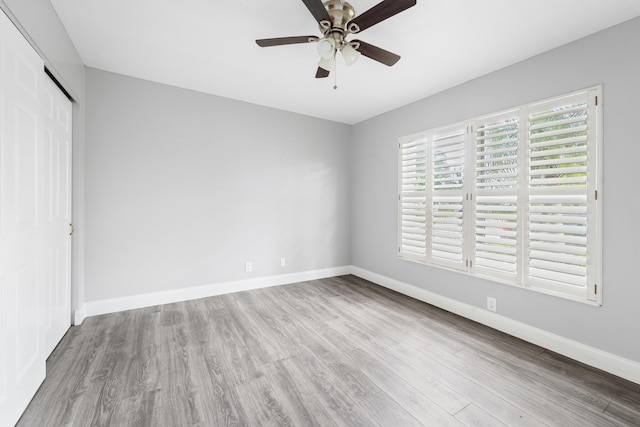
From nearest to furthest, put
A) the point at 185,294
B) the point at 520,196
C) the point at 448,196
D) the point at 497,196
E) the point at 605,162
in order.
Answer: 1. the point at 605,162
2. the point at 520,196
3. the point at 497,196
4. the point at 448,196
5. the point at 185,294

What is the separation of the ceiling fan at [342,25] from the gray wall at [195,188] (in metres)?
1.92

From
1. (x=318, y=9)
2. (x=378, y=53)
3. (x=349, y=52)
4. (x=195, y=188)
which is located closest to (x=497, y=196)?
(x=378, y=53)

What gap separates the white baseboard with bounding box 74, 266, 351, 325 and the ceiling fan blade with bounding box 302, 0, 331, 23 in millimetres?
3170

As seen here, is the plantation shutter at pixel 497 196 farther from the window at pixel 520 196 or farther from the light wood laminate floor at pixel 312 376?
the light wood laminate floor at pixel 312 376

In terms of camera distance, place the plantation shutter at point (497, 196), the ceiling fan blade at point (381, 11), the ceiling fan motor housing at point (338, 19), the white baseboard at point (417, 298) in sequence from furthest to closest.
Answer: the plantation shutter at point (497, 196), the white baseboard at point (417, 298), the ceiling fan motor housing at point (338, 19), the ceiling fan blade at point (381, 11)

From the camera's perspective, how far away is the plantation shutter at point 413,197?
3.42 meters

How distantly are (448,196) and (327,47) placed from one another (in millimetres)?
2185

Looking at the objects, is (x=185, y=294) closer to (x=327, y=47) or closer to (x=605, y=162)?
(x=327, y=47)

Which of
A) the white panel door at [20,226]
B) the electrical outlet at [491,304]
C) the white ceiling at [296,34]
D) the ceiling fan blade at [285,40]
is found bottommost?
the electrical outlet at [491,304]

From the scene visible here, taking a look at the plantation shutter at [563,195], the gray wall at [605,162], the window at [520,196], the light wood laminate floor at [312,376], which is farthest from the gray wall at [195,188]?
the plantation shutter at [563,195]

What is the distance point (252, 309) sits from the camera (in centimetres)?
310

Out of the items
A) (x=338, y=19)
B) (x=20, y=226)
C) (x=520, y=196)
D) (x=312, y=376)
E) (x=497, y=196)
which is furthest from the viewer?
(x=497, y=196)

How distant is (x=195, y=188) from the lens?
132 inches

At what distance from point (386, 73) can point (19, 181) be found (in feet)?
10.0
